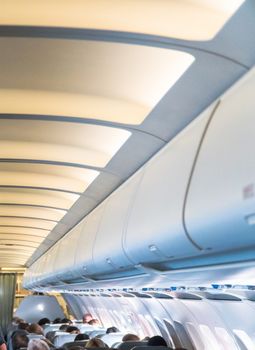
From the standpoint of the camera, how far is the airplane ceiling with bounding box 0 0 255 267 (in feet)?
11.3

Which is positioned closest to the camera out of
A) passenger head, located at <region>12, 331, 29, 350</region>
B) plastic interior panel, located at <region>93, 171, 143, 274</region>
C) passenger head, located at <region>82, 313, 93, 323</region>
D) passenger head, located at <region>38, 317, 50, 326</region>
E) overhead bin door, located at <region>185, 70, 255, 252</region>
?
overhead bin door, located at <region>185, 70, 255, 252</region>

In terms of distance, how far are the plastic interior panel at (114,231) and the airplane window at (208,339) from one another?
2.36m

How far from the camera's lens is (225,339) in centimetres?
825

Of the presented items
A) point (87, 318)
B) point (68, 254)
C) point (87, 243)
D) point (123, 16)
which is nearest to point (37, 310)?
point (87, 318)

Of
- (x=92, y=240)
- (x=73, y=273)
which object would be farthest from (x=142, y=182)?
(x=73, y=273)

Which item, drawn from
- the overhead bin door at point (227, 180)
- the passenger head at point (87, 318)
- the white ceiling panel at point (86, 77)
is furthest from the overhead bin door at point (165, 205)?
the passenger head at point (87, 318)

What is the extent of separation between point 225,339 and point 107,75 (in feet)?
16.6

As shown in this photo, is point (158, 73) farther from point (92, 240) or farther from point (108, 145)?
point (92, 240)

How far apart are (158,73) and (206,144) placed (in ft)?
3.66

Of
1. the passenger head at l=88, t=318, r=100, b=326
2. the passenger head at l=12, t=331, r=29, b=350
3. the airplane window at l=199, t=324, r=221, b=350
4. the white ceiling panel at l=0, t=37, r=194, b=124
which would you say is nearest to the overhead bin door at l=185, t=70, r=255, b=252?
the white ceiling panel at l=0, t=37, r=194, b=124

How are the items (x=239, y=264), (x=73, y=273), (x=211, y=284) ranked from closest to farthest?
(x=239, y=264) → (x=211, y=284) → (x=73, y=273)

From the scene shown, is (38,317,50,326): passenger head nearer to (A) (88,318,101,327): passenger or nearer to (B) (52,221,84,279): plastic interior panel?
(A) (88,318,101,327): passenger

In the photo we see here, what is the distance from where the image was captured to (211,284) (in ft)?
18.0

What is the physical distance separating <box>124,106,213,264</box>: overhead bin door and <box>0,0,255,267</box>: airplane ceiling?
38 centimetres
